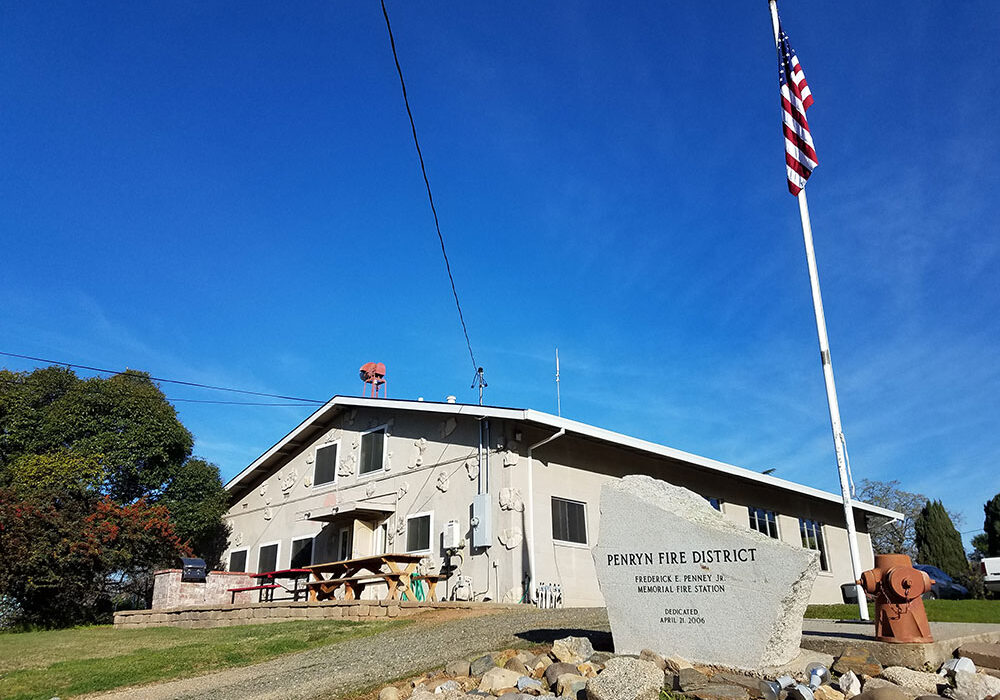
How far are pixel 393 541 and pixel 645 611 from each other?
36.6 ft

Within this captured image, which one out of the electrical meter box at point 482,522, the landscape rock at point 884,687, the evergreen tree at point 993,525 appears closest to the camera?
the landscape rock at point 884,687

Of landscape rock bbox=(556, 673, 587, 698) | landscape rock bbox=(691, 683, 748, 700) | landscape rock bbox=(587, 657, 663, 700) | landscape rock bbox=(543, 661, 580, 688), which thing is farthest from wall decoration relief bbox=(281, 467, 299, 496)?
landscape rock bbox=(691, 683, 748, 700)

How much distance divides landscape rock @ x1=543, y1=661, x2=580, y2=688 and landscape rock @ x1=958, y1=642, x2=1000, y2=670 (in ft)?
10.5

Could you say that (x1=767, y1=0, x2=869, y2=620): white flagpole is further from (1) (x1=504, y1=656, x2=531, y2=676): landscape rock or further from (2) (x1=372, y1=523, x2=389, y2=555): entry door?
(2) (x1=372, y1=523, x2=389, y2=555): entry door

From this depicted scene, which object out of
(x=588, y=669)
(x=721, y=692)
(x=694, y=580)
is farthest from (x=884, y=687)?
(x=588, y=669)

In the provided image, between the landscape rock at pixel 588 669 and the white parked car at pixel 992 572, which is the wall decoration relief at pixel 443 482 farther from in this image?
the white parked car at pixel 992 572

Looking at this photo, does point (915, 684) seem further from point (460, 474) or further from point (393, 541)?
point (393, 541)

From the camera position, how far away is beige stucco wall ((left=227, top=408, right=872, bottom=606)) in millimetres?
14898

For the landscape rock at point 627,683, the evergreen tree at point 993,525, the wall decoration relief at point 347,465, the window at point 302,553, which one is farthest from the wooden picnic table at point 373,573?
the evergreen tree at point 993,525

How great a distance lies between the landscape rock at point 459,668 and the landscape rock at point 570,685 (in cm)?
97

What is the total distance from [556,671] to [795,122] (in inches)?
342

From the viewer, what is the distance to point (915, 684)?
5.63 m

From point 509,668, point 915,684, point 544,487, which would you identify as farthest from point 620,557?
point 544,487

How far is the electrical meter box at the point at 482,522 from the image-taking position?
14773 millimetres
